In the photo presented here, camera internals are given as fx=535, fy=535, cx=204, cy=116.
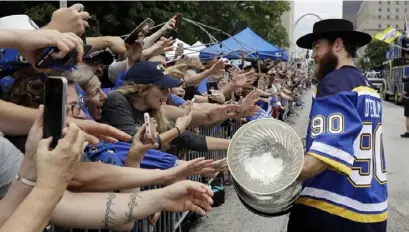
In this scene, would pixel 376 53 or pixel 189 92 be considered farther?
pixel 376 53

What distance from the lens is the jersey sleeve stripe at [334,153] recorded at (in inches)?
111

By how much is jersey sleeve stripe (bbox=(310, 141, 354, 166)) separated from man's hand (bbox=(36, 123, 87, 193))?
5.06 ft

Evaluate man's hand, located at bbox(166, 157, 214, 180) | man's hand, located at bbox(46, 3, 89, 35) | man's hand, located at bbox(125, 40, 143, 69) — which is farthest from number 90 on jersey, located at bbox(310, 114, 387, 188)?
man's hand, located at bbox(125, 40, 143, 69)

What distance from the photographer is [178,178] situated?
2.76 meters

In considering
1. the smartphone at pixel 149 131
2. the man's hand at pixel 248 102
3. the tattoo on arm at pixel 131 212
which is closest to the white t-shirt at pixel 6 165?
the tattoo on arm at pixel 131 212

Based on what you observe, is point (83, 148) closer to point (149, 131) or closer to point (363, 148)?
point (149, 131)

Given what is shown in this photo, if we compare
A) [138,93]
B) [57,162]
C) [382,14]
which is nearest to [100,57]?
[138,93]

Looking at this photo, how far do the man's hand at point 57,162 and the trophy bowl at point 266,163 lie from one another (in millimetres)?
1246

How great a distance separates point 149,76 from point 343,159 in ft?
5.25

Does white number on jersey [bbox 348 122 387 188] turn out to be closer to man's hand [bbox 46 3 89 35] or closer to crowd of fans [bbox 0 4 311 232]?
crowd of fans [bbox 0 4 311 232]

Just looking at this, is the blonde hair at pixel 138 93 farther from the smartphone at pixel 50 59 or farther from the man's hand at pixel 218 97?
the man's hand at pixel 218 97

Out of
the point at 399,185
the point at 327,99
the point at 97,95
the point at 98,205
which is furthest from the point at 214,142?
the point at 399,185

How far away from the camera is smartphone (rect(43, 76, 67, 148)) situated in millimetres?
1647

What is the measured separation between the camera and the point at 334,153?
281 cm
